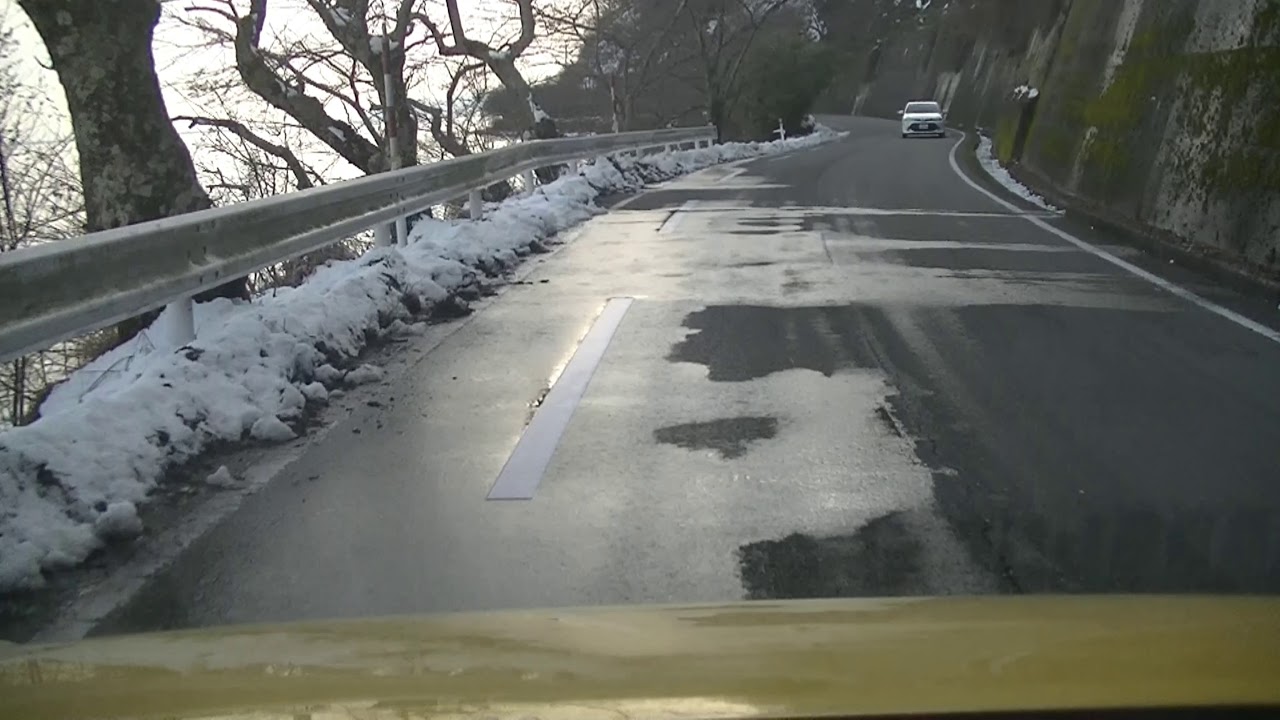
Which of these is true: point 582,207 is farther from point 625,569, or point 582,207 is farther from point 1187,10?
point 625,569

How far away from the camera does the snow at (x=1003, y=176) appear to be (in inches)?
795

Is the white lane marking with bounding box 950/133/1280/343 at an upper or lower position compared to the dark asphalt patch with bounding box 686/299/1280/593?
lower

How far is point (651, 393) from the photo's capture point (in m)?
7.18

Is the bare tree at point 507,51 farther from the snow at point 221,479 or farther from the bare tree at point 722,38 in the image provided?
the snow at point 221,479

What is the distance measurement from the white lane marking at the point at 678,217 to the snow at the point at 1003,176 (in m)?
5.40

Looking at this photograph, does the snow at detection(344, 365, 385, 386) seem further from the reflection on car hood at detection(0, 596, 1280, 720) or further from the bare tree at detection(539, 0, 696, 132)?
the bare tree at detection(539, 0, 696, 132)

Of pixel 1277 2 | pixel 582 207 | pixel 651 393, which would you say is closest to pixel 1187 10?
pixel 1277 2

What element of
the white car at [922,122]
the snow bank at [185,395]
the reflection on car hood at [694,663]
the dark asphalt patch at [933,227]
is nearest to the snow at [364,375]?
the snow bank at [185,395]

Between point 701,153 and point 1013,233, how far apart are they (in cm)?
1979

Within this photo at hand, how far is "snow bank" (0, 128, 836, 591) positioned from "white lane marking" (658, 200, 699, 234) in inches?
172

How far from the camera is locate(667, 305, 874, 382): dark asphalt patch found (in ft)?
25.6

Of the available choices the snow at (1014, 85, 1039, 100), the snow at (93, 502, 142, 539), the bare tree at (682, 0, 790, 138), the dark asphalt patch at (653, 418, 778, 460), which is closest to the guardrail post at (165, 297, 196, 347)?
the snow at (93, 502, 142, 539)

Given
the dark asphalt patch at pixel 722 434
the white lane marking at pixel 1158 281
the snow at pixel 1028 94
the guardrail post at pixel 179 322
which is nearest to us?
the dark asphalt patch at pixel 722 434

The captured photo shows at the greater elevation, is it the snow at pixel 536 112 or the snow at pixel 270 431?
the snow at pixel 536 112
